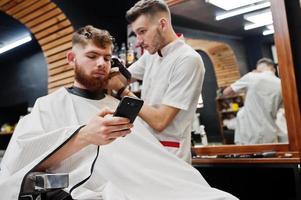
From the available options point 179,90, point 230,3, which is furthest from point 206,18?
point 179,90

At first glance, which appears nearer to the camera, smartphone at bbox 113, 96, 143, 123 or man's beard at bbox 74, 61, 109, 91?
smartphone at bbox 113, 96, 143, 123

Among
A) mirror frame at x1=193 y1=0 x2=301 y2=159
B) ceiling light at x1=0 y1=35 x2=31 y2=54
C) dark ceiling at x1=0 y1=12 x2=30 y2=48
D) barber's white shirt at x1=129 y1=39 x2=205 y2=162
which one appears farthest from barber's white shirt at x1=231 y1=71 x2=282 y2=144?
ceiling light at x1=0 y1=35 x2=31 y2=54

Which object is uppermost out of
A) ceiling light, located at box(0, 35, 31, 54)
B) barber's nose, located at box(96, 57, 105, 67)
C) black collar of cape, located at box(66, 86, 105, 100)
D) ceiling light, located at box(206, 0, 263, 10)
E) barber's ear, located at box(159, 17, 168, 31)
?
ceiling light, located at box(0, 35, 31, 54)

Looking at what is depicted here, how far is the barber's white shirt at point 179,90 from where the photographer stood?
1787mm

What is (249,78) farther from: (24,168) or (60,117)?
(24,168)

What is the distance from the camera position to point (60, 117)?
1.50 m

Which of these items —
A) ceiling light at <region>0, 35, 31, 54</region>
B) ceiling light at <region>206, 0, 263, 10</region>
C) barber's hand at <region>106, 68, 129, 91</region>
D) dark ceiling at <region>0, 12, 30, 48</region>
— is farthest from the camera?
ceiling light at <region>0, 35, 31, 54</region>

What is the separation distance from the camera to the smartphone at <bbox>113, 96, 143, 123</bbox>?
108 cm

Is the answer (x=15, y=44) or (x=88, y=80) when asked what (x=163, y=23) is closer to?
(x=88, y=80)

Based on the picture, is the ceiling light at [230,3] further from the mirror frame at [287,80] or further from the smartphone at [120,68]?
the smartphone at [120,68]

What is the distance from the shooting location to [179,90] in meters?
1.78

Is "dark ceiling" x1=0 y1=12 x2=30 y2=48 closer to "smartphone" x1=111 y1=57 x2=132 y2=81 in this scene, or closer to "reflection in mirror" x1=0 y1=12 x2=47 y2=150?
"reflection in mirror" x1=0 y1=12 x2=47 y2=150

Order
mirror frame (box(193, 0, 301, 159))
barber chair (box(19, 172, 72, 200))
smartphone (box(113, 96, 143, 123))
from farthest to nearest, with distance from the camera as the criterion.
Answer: mirror frame (box(193, 0, 301, 159)) < smartphone (box(113, 96, 143, 123)) < barber chair (box(19, 172, 72, 200))

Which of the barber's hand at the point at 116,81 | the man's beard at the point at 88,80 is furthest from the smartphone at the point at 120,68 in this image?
the man's beard at the point at 88,80
